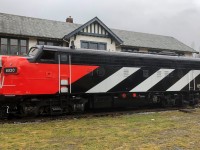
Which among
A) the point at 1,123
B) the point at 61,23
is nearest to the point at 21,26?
the point at 61,23

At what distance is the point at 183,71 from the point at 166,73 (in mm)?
1412

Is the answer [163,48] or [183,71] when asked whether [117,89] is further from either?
[163,48]

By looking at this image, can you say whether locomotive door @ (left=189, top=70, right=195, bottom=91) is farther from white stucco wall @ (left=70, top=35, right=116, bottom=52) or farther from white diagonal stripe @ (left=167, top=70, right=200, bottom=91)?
white stucco wall @ (left=70, top=35, right=116, bottom=52)

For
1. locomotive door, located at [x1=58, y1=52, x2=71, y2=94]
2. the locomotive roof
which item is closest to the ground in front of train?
locomotive door, located at [x1=58, y1=52, x2=71, y2=94]

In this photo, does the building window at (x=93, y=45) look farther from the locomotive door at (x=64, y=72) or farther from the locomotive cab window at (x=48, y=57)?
the locomotive cab window at (x=48, y=57)

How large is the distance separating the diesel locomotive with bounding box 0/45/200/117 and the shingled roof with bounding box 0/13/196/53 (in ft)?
47.2

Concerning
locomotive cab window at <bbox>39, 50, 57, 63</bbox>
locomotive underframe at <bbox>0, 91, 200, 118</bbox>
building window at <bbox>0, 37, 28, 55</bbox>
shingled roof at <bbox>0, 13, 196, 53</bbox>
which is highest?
shingled roof at <bbox>0, 13, 196, 53</bbox>

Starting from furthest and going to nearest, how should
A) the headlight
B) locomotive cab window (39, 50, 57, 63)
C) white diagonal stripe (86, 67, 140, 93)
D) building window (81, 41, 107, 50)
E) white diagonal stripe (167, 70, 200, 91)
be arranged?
building window (81, 41, 107, 50), white diagonal stripe (167, 70, 200, 91), white diagonal stripe (86, 67, 140, 93), locomotive cab window (39, 50, 57, 63), the headlight

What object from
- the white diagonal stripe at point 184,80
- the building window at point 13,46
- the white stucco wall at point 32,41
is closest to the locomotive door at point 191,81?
the white diagonal stripe at point 184,80

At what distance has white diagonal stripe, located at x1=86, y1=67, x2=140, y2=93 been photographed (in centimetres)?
1519

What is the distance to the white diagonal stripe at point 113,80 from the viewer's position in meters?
15.2

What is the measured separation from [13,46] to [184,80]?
15967mm

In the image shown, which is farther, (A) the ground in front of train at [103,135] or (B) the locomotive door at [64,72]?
(B) the locomotive door at [64,72]

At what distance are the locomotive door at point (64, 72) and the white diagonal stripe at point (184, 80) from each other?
21.6ft
